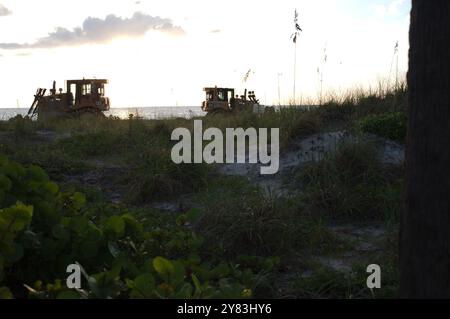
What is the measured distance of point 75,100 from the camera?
24469 mm

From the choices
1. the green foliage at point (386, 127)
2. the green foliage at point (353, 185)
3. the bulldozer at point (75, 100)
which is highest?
the bulldozer at point (75, 100)

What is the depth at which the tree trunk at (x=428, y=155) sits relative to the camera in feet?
10.4

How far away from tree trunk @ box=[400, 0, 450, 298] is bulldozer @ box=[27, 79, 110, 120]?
21.2 metres

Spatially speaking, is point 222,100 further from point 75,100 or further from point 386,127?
point 386,127

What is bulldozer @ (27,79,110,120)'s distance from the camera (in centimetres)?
2381

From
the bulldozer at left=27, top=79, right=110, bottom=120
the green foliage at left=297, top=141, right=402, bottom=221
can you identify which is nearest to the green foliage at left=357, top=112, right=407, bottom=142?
the green foliage at left=297, top=141, right=402, bottom=221

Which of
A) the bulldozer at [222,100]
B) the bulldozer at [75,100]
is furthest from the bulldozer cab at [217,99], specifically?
the bulldozer at [75,100]

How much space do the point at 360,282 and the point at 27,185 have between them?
2.67 meters

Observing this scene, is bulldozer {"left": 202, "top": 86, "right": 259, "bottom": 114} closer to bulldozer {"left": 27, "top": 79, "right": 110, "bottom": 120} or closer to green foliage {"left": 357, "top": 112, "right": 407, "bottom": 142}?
bulldozer {"left": 27, "top": 79, "right": 110, "bottom": 120}

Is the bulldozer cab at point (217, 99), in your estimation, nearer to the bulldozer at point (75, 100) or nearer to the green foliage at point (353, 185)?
the bulldozer at point (75, 100)

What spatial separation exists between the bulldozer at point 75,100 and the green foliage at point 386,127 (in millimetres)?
15870

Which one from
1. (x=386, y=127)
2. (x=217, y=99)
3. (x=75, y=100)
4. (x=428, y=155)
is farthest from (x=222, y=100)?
(x=428, y=155)

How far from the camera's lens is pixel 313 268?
511cm
